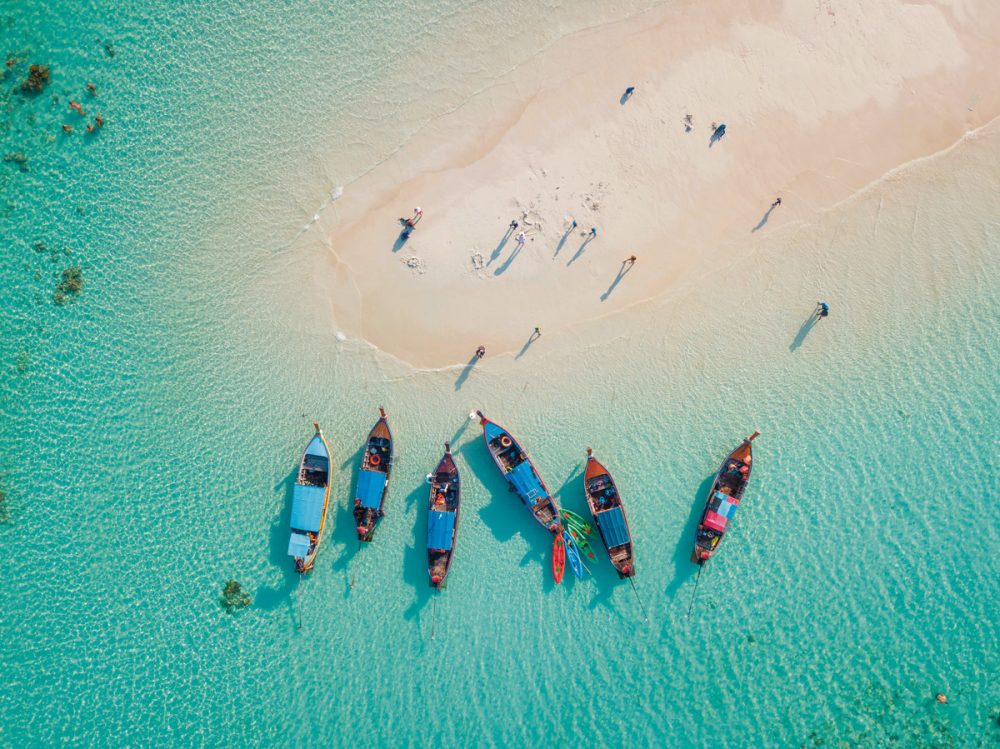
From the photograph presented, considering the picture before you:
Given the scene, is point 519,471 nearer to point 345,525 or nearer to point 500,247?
point 345,525

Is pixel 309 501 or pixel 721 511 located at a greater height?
pixel 721 511

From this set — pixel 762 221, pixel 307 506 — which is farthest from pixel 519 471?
pixel 762 221

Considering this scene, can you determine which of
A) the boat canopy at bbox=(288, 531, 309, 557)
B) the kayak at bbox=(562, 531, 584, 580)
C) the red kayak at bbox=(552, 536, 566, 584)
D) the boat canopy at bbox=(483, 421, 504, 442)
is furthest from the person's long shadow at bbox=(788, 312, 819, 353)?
the boat canopy at bbox=(288, 531, 309, 557)

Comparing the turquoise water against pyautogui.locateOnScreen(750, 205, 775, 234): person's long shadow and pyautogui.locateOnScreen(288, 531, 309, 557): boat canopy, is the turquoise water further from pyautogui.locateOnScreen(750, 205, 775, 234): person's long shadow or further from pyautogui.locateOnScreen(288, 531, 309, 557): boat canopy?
pyautogui.locateOnScreen(288, 531, 309, 557): boat canopy

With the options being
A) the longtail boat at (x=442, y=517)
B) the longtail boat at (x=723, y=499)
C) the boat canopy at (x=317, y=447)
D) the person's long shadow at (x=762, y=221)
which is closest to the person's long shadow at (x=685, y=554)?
the longtail boat at (x=723, y=499)

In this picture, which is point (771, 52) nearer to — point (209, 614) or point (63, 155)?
point (63, 155)

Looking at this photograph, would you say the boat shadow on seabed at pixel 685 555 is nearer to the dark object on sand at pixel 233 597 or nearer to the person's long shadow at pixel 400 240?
the person's long shadow at pixel 400 240
